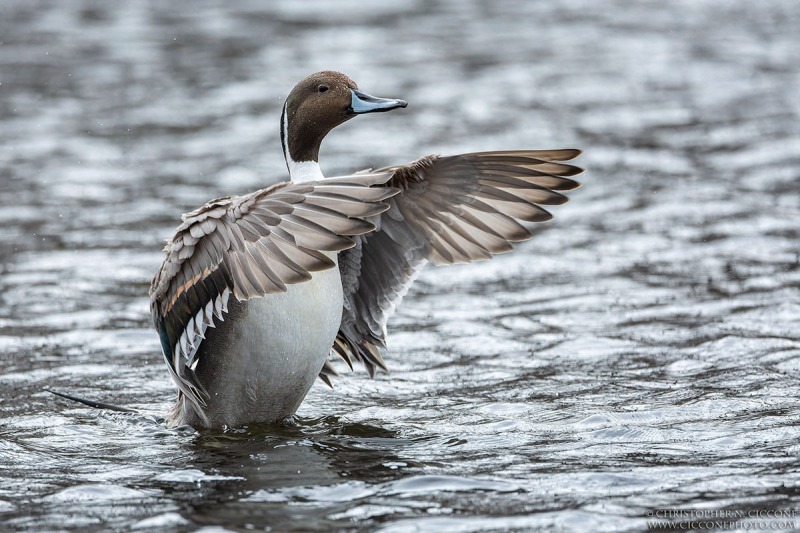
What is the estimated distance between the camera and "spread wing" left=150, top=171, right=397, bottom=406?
5113mm

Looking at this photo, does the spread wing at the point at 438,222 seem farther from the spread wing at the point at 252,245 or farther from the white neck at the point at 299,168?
the spread wing at the point at 252,245

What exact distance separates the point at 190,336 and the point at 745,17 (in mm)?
14683

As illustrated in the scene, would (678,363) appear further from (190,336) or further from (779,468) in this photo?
(190,336)

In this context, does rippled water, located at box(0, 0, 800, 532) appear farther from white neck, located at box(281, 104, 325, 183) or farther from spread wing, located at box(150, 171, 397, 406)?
white neck, located at box(281, 104, 325, 183)

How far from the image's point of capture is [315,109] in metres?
6.45

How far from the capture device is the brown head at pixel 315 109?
6.44 m

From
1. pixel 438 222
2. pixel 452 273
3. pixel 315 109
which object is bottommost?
pixel 452 273

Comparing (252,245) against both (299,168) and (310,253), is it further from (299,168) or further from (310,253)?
(299,168)

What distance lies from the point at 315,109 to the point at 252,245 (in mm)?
1381

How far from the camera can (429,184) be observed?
643cm

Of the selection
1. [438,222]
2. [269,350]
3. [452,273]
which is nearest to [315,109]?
[438,222]

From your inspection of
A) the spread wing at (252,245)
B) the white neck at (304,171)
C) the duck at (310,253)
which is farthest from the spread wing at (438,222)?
the spread wing at (252,245)

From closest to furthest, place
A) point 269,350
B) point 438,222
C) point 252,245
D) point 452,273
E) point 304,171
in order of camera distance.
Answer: point 252,245
point 269,350
point 304,171
point 438,222
point 452,273

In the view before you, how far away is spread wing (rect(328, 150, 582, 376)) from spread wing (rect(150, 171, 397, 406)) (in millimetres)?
869
